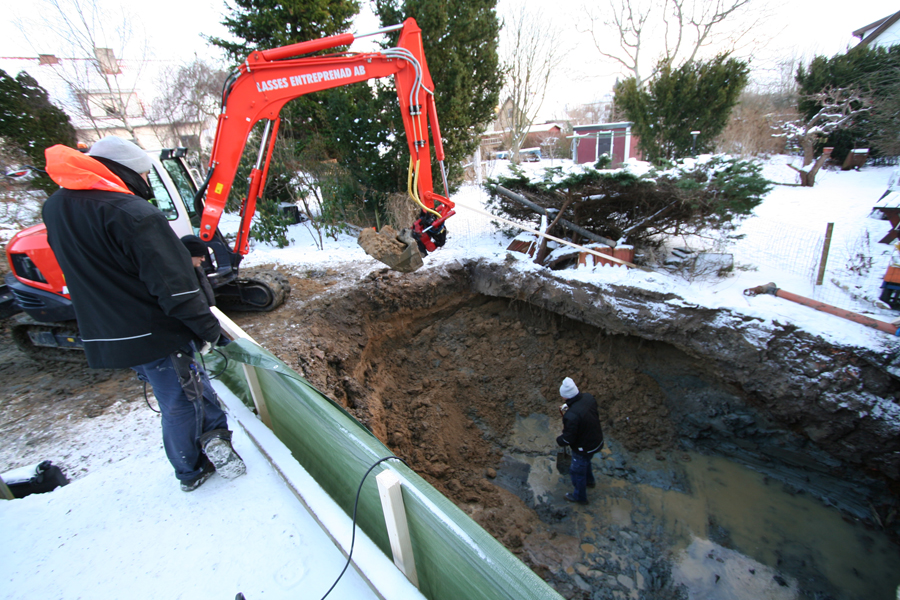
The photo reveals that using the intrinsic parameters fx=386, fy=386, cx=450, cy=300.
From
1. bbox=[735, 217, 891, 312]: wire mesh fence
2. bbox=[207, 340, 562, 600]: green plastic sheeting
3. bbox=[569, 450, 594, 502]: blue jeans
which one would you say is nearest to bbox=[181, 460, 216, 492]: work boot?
bbox=[207, 340, 562, 600]: green plastic sheeting

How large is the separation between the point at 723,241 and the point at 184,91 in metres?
18.4

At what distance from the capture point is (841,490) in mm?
4219

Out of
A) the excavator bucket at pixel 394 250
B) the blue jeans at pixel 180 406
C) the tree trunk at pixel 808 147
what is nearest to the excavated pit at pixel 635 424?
the excavator bucket at pixel 394 250

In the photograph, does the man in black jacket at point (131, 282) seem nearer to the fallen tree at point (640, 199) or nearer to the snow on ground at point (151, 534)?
the snow on ground at point (151, 534)

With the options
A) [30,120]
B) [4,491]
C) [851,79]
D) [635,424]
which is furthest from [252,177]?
[851,79]

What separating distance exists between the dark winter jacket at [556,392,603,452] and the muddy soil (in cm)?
88

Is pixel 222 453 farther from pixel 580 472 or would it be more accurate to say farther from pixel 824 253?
pixel 824 253

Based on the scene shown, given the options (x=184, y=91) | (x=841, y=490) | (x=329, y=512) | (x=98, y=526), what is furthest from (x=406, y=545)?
(x=184, y=91)

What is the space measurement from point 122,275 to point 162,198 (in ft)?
11.7

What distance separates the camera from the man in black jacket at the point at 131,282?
74.2 inches

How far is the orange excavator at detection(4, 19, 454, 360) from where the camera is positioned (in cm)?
418

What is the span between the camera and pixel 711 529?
4.17 meters

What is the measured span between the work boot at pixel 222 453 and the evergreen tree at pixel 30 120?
11.3 m

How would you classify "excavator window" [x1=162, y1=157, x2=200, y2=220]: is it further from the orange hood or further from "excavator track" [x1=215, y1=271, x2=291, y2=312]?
the orange hood
